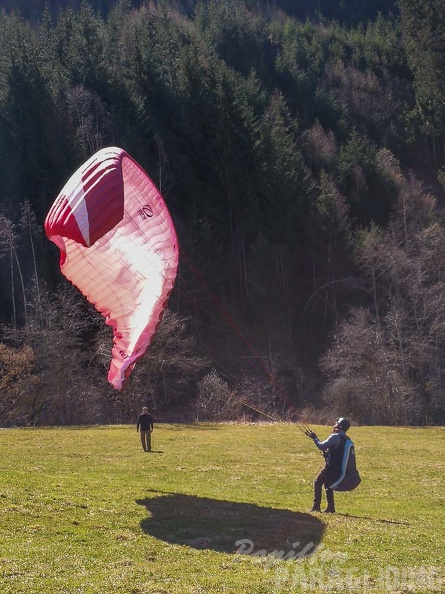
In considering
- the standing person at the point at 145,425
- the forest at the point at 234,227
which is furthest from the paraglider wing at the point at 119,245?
the forest at the point at 234,227

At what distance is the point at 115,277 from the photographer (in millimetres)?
14320

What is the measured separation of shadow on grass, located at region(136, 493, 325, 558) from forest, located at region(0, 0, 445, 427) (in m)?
21.2

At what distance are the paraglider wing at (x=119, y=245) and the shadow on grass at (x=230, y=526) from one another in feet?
7.42

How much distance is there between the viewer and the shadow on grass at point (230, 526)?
1113cm

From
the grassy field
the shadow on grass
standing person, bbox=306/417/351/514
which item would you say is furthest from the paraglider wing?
standing person, bbox=306/417/351/514

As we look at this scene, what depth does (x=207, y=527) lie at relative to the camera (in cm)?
1223

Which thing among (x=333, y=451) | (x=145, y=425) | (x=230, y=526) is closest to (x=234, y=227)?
(x=145, y=425)

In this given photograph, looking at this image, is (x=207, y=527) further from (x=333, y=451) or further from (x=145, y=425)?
(x=145, y=425)

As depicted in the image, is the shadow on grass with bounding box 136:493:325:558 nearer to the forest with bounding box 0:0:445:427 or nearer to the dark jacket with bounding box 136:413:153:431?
the dark jacket with bounding box 136:413:153:431

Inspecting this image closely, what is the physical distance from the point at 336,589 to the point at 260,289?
4794 centimetres

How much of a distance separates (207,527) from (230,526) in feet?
1.29

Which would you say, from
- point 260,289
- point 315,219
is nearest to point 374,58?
point 315,219

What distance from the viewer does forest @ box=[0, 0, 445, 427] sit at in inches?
1663

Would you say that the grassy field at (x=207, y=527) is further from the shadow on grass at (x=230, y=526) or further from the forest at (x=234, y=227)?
the forest at (x=234, y=227)
